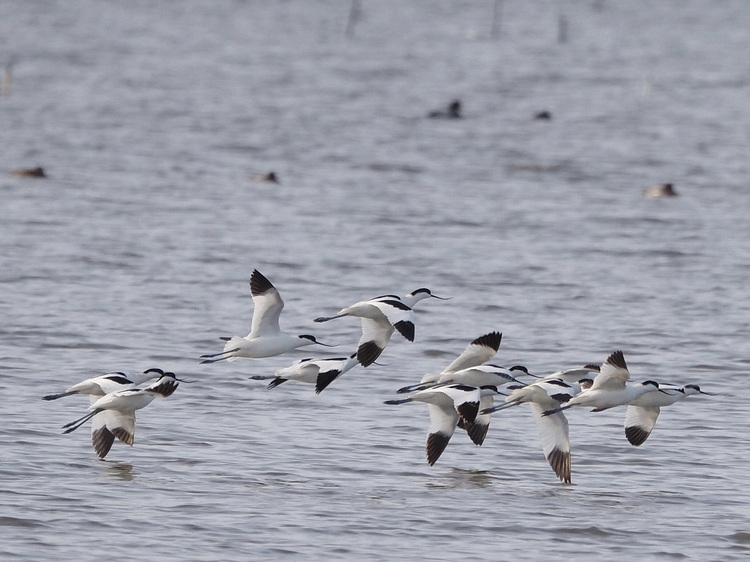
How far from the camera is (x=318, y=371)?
12547mm

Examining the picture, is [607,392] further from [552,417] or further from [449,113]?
[449,113]

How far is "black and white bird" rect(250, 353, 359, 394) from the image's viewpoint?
1220cm

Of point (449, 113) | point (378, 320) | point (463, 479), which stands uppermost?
point (449, 113)

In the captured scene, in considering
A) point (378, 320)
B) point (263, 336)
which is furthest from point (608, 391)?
point (263, 336)

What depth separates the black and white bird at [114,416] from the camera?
38.7 feet

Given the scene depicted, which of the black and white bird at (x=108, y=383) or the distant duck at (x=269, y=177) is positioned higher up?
the distant duck at (x=269, y=177)

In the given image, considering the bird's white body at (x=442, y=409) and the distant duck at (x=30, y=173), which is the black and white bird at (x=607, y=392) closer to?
the bird's white body at (x=442, y=409)

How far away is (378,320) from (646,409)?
93.1 inches

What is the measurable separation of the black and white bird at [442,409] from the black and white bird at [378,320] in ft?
1.69

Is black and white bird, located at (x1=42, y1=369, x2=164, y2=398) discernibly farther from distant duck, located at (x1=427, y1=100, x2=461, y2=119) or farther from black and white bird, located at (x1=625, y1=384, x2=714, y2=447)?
distant duck, located at (x1=427, y1=100, x2=461, y2=119)

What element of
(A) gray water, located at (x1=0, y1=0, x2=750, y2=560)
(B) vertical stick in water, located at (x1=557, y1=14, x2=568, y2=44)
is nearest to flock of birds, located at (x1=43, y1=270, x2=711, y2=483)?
(A) gray water, located at (x1=0, y1=0, x2=750, y2=560)

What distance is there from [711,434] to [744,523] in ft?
8.77

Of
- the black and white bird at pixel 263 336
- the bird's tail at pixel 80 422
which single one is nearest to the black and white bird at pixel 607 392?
the black and white bird at pixel 263 336

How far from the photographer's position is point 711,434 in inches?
535
